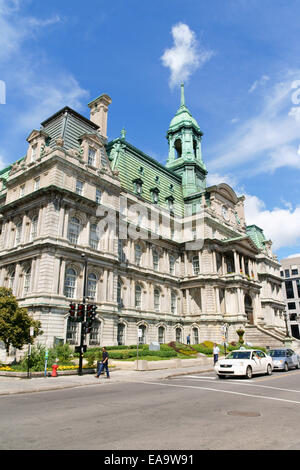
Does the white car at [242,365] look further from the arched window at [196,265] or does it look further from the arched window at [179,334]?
the arched window at [196,265]

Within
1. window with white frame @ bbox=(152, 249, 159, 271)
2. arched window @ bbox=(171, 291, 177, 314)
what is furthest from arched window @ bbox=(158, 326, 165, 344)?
window with white frame @ bbox=(152, 249, 159, 271)

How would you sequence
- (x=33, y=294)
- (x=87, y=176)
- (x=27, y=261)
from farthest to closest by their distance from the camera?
1. (x=87, y=176)
2. (x=27, y=261)
3. (x=33, y=294)

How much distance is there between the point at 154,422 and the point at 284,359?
19.9 m

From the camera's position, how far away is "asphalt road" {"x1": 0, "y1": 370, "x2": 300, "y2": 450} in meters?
6.70

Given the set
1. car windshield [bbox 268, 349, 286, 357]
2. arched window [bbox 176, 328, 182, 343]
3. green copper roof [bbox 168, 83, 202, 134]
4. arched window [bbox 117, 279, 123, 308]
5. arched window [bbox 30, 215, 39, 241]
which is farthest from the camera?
green copper roof [bbox 168, 83, 202, 134]

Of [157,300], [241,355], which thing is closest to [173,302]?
[157,300]

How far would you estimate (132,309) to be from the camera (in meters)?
42.1

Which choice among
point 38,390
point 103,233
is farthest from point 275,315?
point 38,390

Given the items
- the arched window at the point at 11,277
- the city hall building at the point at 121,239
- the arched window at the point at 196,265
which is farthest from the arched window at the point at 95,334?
the arched window at the point at 196,265

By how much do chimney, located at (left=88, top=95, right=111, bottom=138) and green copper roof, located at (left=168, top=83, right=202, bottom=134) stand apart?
2107 centimetres

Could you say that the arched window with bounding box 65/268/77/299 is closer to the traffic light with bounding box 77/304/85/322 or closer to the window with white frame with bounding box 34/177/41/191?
the window with white frame with bounding box 34/177/41/191

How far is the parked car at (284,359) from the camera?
25.2 meters

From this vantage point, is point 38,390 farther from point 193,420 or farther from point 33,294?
point 33,294

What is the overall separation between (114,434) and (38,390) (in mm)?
10426
